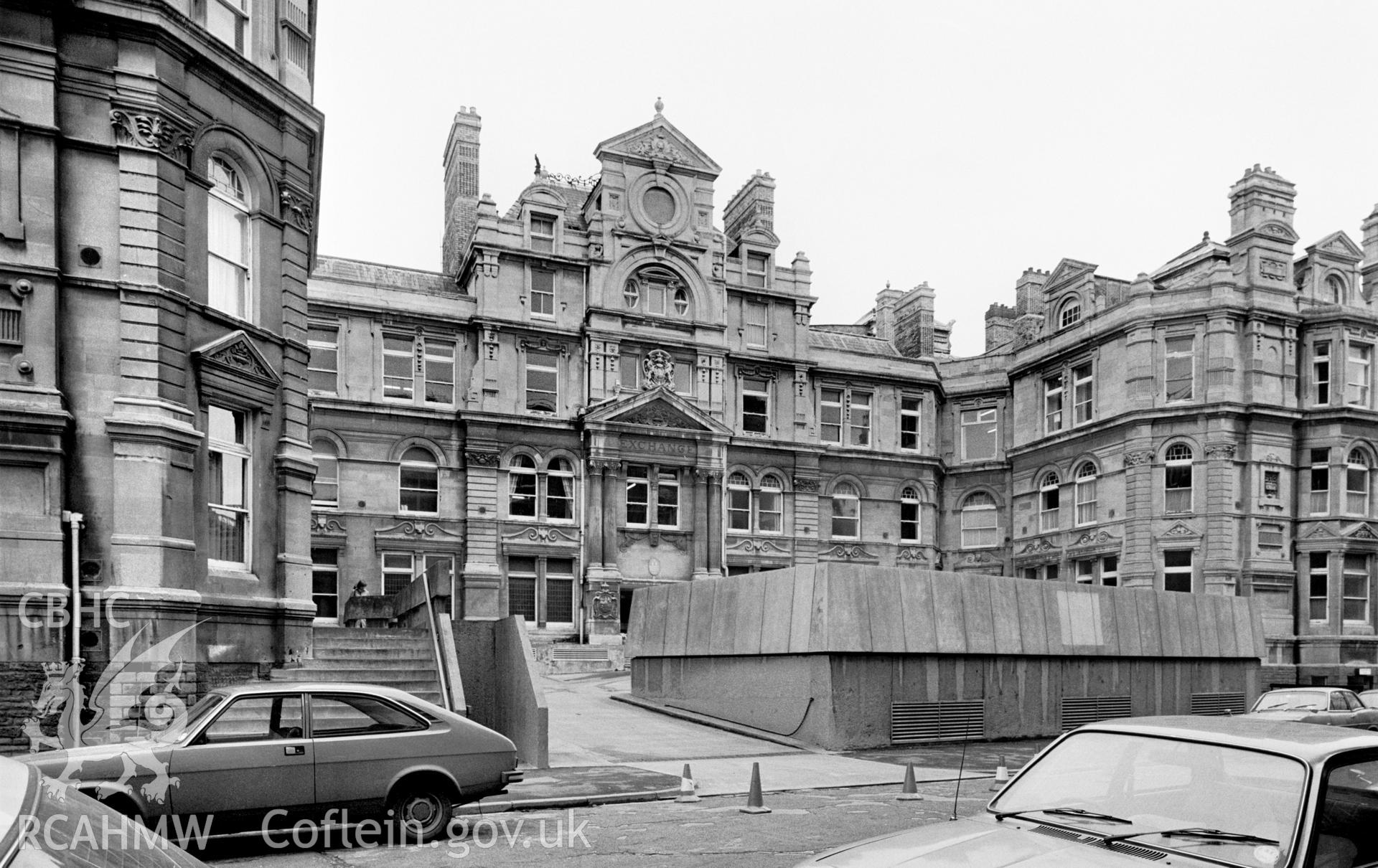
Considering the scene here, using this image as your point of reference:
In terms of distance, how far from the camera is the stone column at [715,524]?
39656mm

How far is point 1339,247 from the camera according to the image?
38719mm

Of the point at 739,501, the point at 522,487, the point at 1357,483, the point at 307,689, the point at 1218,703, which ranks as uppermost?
the point at 1357,483

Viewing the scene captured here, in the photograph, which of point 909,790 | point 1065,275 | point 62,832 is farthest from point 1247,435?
point 62,832

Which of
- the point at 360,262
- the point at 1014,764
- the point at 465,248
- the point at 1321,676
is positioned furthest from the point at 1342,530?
the point at 360,262

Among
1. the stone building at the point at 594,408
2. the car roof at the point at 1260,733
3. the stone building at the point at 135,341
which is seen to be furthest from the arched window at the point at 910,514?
the car roof at the point at 1260,733

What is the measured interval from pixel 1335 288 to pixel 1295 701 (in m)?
26.4

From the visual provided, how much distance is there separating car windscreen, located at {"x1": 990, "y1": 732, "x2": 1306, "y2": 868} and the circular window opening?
36.1m

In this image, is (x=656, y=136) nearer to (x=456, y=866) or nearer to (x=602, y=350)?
(x=602, y=350)

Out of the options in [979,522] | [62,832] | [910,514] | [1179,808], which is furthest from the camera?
[979,522]

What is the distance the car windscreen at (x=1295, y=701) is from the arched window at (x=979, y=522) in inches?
1046

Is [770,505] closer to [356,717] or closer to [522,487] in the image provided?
[522,487]

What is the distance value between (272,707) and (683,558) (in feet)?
98.6

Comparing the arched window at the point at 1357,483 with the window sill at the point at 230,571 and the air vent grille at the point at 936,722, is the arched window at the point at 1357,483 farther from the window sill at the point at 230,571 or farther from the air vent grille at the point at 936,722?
the window sill at the point at 230,571

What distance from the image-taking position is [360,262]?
1547 inches
